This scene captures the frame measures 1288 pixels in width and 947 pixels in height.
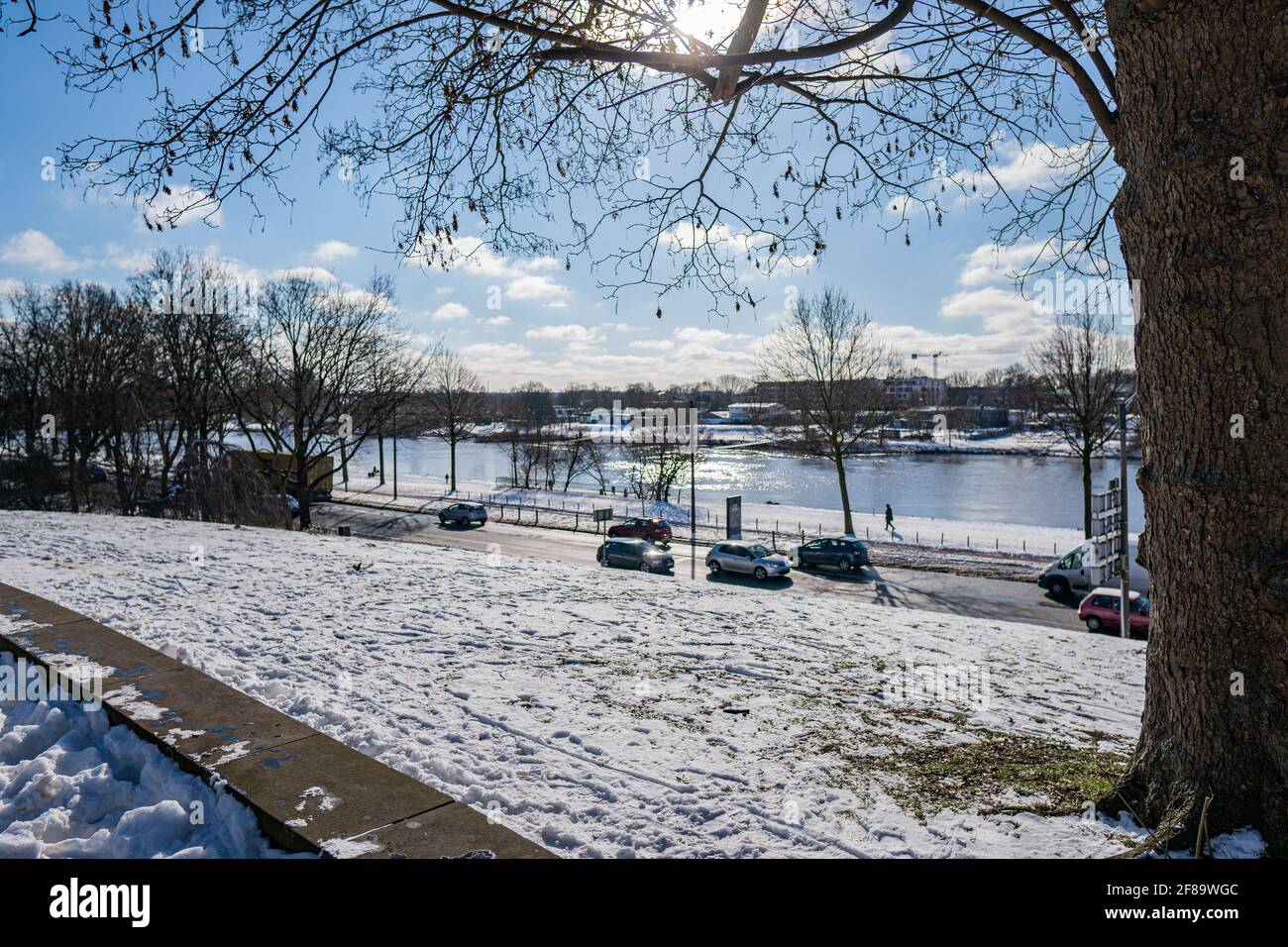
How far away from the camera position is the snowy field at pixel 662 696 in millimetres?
3137

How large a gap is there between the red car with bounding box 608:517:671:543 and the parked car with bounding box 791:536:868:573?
6743 mm

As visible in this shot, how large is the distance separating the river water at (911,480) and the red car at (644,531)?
16703mm

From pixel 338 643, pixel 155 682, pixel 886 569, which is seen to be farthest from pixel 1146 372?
pixel 886 569

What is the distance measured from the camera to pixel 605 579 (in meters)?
9.82

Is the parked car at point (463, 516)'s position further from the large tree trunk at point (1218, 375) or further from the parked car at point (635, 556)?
the large tree trunk at point (1218, 375)

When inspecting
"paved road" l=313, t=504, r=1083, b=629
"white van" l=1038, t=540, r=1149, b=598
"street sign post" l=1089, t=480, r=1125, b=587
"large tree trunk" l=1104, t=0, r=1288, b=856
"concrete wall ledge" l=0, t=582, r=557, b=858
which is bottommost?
"paved road" l=313, t=504, r=1083, b=629

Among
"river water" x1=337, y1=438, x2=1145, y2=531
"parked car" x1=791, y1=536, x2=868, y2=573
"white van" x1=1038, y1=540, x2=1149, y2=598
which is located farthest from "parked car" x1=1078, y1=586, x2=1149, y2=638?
"river water" x1=337, y1=438, x2=1145, y2=531

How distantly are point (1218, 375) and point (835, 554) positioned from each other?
70.1 ft

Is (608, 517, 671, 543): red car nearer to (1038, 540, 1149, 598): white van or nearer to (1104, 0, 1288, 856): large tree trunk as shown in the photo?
(1038, 540, 1149, 598): white van

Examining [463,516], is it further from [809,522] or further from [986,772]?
[986,772]

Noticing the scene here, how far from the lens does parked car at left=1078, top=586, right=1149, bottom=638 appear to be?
1465 cm

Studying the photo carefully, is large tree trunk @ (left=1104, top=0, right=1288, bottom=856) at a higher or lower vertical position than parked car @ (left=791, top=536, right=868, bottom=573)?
higher

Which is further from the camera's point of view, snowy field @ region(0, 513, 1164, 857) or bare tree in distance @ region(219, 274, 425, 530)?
bare tree in distance @ region(219, 274, 425, 530)
